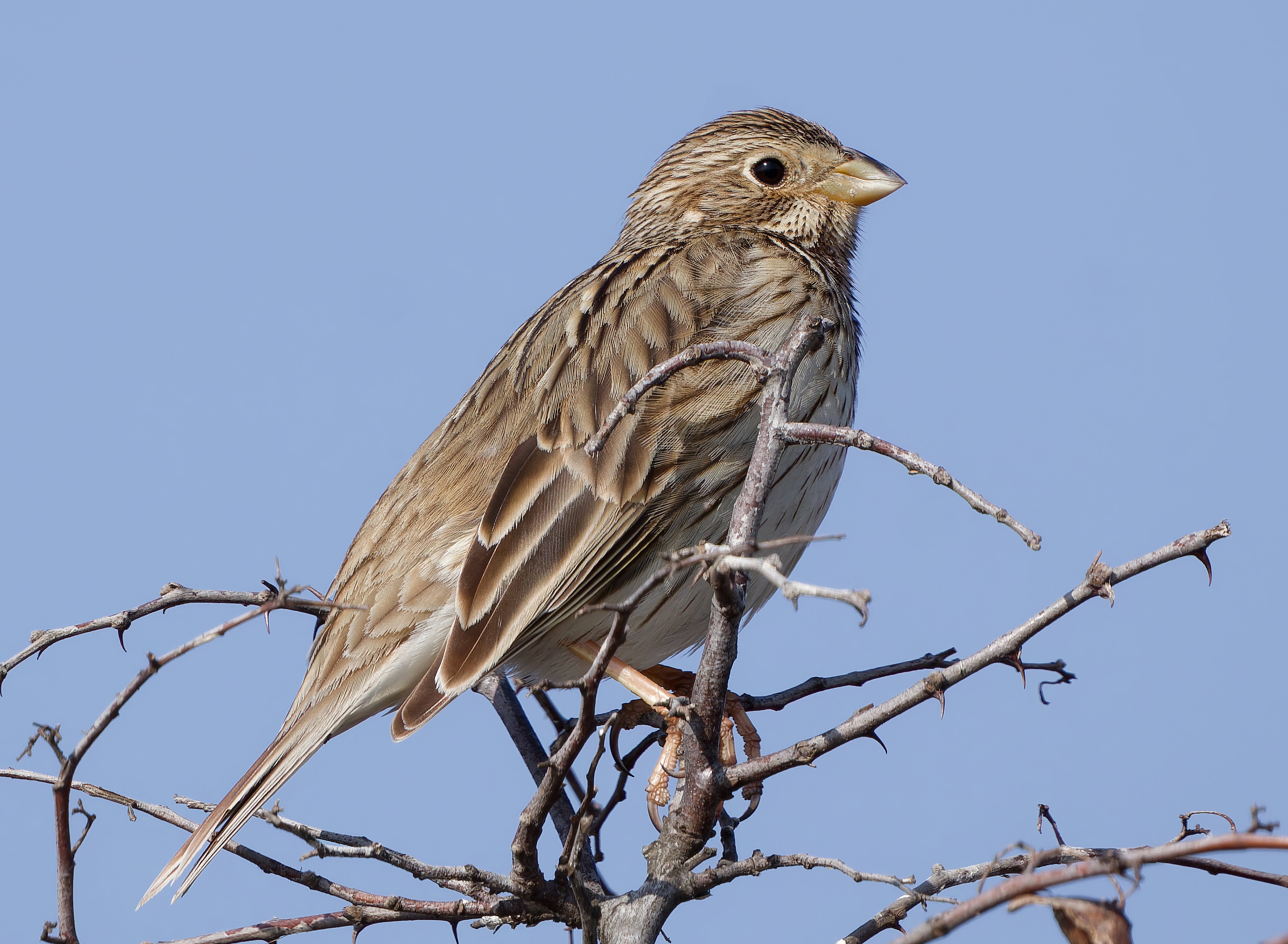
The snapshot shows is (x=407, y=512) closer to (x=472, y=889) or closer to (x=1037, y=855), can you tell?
(x=472, y=889)

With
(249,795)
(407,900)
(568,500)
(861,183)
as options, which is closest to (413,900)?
(407,900)

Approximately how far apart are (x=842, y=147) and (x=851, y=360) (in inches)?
56.7

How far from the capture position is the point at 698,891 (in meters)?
3.24

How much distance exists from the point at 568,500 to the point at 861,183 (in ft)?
8.10

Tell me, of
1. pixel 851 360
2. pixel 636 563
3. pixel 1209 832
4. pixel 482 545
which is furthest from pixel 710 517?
pixel 1209 832

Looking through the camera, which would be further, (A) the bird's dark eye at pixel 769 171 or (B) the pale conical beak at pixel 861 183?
(A) the bird's dark eye at pixel 769 171

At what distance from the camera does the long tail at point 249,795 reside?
3.70 m

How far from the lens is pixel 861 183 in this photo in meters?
5.98

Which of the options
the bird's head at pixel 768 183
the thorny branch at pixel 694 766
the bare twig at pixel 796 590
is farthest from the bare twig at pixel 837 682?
the bird's head at pixel 768 183

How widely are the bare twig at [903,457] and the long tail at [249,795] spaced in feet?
6.27

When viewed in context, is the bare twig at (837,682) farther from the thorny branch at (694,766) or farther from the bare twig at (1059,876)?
the bare twig at (1059,876)

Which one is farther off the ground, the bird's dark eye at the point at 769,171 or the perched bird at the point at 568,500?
the bird's dark eye at the point at 769,171

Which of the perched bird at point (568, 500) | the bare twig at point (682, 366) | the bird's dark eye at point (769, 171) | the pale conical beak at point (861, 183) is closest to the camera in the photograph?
the bare twig at point (682, 366)

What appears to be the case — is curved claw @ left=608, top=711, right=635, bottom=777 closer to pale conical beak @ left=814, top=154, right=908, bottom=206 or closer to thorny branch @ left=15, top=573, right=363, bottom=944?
thorny branch @ left=15, top=573, right=363, bottom=944
